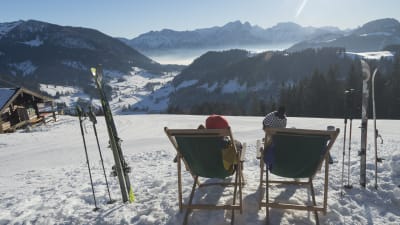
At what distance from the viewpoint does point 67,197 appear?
5.70 m

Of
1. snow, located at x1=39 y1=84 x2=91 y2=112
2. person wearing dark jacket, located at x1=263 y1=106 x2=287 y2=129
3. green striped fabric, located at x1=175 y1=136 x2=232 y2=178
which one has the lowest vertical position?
snow, located at x1=39 y1=84 x2=91 y2=112

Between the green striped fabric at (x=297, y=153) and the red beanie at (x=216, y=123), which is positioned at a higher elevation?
the red beanie at (x=216, y=123)

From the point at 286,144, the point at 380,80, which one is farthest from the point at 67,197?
the point at 380,80

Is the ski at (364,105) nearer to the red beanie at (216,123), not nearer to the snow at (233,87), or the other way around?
the red beanie at (216,123)

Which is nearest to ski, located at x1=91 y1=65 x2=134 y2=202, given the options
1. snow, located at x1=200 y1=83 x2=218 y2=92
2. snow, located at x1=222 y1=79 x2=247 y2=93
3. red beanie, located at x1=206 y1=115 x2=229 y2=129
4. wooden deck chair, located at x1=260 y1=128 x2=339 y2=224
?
red beanie, located at x1=206 y1=115 x2=229 y2=129

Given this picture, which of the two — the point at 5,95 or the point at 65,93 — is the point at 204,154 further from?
the point at 65,93

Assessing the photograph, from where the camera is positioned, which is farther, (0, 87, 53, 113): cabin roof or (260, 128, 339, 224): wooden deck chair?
(0, 87, 53, 113): cabin roof

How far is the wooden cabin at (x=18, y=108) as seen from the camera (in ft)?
76.5

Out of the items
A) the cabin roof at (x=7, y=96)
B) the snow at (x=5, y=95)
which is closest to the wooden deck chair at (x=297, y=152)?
the cabin roof at (x=7, y=96)

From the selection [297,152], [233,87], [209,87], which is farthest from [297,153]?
[209,87]

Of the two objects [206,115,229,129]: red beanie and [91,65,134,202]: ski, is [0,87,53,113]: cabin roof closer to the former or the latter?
[91,65,134,202]: ski

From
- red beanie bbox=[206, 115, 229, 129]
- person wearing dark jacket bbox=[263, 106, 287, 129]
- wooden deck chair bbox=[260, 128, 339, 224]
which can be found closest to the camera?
wooden deck chair bbox=[260, 128, 339, 224]

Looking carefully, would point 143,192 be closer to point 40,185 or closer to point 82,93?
point 40,185

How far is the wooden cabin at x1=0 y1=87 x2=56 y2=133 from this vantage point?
2333 cm
